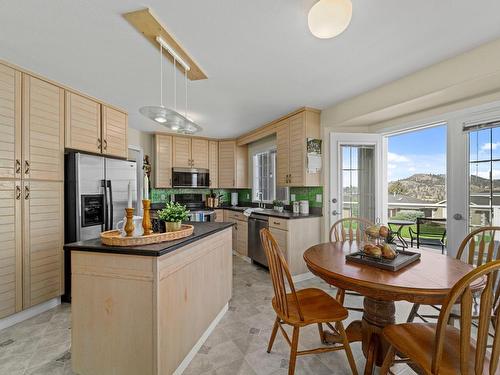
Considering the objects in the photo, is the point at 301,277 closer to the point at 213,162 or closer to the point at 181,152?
the point at 213,162

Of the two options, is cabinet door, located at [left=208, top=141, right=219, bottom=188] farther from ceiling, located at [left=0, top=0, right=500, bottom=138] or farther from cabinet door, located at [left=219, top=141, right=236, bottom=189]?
ceiling, located at [left=0, top=0, right=500, bottom=138]

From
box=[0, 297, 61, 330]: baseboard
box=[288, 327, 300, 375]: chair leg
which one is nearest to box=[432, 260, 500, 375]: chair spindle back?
box=[288, 327, 300, 375]: chair leg

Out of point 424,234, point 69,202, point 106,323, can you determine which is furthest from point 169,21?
point 424,234

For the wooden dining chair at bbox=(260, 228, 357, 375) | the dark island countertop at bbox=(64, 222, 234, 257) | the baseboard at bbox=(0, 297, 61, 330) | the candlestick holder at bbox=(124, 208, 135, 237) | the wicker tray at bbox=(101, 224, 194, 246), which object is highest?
the candlestick holder at bbox=(124, 208, 135, 237)

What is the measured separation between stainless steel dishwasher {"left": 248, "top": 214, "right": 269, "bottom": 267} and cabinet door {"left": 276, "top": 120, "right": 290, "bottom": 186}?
689 millimetres

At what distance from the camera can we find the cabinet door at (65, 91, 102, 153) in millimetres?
2672

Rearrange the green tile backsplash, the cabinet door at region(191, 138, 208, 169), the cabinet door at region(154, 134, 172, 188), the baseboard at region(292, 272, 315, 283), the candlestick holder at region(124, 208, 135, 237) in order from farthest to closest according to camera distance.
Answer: the cabinet door at region(191, 138, 208, 169), the cabinet door at region(154, 134, 172, 188), the green tile backsplash, the baseboard at region(292, 272, 315, 283), the candlestick holder at region(124, 208, 135, 237)

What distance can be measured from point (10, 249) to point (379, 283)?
2997mm

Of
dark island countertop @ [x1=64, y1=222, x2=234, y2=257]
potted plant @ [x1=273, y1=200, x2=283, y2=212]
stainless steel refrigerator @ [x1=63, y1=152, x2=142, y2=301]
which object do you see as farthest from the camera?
potted plant @ [x1=273, y1=200, x2=283, y2=212]

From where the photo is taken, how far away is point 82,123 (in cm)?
281

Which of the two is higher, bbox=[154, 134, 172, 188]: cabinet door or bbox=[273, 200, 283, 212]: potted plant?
bbox=[154, 134, 172, 188]: cabinet door

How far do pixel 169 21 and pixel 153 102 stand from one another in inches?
69.1

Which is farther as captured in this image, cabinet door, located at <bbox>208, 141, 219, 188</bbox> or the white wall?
cabinet door, located at <bbox>208, 141, 219, 188</bbox>

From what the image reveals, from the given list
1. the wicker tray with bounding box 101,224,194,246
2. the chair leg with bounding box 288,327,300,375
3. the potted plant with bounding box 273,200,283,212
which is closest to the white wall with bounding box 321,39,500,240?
the potted plant with bounding box 273,200,283,212
